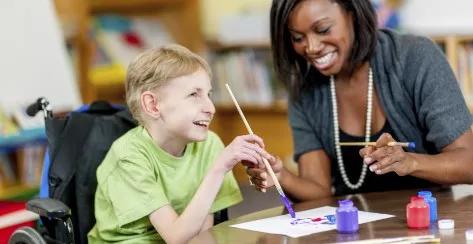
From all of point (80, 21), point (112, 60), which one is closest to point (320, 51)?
point (80, 21)

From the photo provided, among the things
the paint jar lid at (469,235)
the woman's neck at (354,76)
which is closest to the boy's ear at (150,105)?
the woman's neck at (354,76)

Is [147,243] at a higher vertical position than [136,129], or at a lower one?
lower

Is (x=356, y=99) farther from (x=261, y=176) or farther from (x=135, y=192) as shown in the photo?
(x=135, y=192)

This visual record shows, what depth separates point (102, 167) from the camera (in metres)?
2.22

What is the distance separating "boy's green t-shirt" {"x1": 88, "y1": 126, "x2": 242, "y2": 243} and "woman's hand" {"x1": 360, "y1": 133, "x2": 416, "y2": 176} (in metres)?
0.43

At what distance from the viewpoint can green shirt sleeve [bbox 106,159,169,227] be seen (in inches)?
79.6

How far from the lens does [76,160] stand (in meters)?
2.35

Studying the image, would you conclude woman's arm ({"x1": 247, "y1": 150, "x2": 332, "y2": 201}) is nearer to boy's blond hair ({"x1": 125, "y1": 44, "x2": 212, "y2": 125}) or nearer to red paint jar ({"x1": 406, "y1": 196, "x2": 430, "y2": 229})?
boy's blond hair ({"x1": 125, "y1": 44, "x2": 212, "y2": 125})

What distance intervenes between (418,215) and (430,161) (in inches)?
14.6

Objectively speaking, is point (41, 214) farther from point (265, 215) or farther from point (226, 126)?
point (226, 126)

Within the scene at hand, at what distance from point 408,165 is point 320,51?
0.44 m

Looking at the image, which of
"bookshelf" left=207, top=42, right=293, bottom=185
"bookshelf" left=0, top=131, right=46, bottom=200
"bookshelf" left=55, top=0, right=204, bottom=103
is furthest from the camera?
"bookshelf" left=207, top=42, right=293, bottom=185

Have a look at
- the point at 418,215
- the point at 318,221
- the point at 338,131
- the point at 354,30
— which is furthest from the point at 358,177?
the point at 418,215

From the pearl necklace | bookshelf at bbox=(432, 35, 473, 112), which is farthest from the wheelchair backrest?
bookshelf at bbox=(432, 35, 473, 112)
